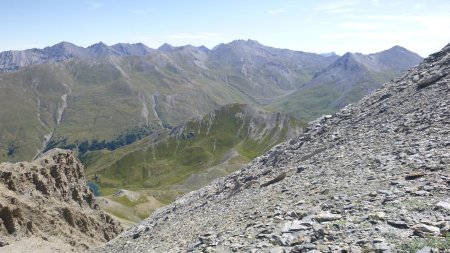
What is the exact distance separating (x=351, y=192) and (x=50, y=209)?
7003cm

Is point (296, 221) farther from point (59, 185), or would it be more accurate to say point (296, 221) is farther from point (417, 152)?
point (59, 185)

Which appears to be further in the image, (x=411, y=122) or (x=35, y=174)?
(x=35, y=174)

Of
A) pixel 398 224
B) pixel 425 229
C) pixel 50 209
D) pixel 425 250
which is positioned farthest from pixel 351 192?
pixel 50 209

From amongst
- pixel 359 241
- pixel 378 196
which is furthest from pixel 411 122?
pixel 359 241

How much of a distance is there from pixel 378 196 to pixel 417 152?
6.57 meters

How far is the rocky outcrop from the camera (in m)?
17.2

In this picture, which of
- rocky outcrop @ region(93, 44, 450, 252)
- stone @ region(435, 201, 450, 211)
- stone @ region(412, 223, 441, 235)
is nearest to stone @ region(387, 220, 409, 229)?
rocky outcrop @ region(93, 44, 450, 252)

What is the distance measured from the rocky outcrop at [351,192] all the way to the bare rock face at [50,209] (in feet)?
112

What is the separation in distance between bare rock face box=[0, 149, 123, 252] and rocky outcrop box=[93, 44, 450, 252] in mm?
34256

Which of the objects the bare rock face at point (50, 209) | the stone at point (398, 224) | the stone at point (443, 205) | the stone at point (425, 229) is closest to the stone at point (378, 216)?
the stone at point (398, 224)

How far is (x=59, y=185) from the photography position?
306ft

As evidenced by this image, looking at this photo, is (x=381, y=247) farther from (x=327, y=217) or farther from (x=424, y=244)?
(x=327, y=217)

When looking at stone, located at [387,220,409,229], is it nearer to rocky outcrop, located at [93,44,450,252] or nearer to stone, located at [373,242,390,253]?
rocky outcrop, located at [93,44,450,252]

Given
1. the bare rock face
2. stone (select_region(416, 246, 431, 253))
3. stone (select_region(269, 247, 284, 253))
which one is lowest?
the bare rock face
